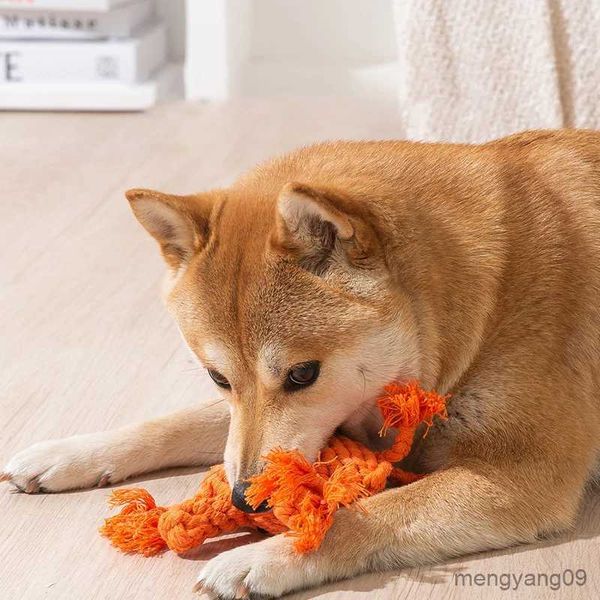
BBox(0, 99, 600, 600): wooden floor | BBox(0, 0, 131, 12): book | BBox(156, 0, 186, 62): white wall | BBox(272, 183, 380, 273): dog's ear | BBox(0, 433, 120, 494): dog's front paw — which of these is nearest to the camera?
BBox(272, 183, 380, 273): dog's ear

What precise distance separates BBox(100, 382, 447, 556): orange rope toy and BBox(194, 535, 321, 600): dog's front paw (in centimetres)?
3

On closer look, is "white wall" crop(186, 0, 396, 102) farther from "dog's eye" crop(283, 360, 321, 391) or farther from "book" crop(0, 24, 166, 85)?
"dog's eye" crop(283, 360, 321, 391)

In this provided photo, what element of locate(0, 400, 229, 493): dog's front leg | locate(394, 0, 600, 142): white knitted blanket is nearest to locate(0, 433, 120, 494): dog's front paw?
locate(0, 400, 229, 493): dog's front leg

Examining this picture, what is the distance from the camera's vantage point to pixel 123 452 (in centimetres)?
186

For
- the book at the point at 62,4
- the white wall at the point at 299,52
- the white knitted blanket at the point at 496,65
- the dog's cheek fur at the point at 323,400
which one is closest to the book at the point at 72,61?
the book at the point at 62,4

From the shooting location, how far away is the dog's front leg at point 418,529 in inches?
59.5

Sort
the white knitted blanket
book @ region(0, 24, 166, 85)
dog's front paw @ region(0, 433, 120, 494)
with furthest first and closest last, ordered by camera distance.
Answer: book @ region(0, 24, 166, 85)
the white knitted blanket
dog's front paw @ region(0, 433, 120, 494)

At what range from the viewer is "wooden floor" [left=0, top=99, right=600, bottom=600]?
1580mm

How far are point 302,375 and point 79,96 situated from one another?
11.0ft

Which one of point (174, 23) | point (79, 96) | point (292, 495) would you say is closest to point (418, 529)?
point (292, 495)

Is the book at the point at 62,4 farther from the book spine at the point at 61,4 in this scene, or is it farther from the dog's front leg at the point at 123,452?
the dog's front leg at the point at 123,452

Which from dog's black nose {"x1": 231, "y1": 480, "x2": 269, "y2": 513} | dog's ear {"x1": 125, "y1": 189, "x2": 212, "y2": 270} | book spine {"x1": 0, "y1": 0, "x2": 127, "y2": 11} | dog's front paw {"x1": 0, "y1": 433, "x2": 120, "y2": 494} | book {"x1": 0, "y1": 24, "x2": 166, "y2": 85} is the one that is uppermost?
dog's ear {"x1": 125, "y1": 189, "x2": 212, "y2": 270}

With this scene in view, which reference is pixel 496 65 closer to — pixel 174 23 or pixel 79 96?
pixel 79 96

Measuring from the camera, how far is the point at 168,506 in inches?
68.5
